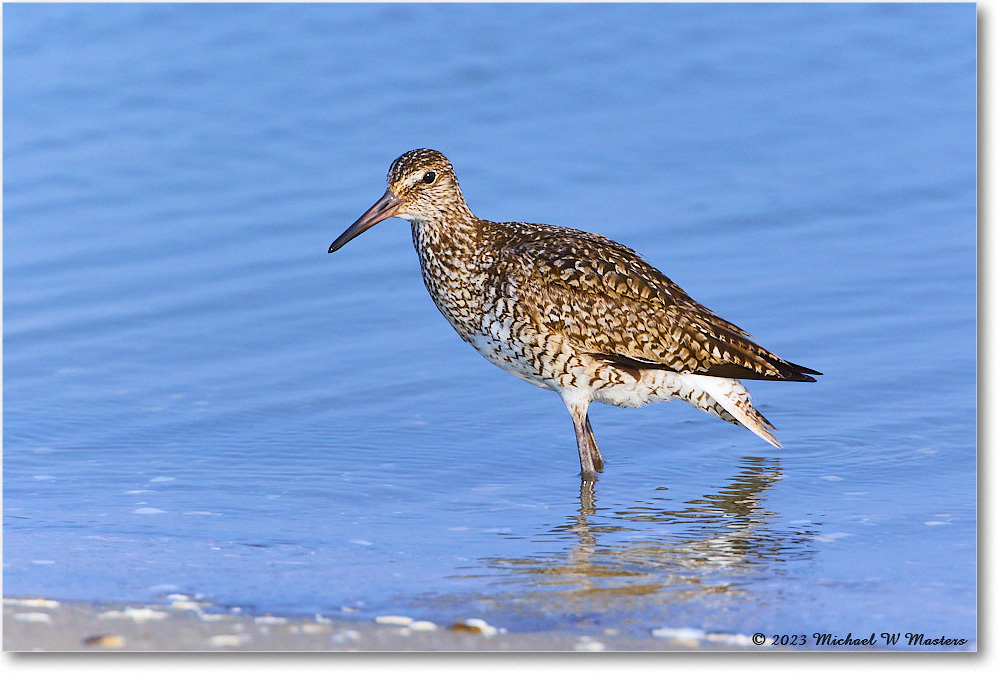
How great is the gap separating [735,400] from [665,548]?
1857 millimetres

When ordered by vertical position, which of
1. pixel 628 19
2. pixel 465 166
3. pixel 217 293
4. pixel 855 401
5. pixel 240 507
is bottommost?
pixel 240 507

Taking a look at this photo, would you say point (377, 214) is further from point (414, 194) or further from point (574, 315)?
point (574, 315)

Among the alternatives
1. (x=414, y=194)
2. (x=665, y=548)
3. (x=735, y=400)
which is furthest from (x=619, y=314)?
(x=665, y=548)

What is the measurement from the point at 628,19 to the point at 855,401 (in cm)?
768

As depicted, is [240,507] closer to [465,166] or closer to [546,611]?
[546,611]

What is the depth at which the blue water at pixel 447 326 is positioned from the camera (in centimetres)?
671

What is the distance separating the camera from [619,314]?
8.42 m

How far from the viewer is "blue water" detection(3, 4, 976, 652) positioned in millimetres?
6715

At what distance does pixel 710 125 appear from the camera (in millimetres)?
14250

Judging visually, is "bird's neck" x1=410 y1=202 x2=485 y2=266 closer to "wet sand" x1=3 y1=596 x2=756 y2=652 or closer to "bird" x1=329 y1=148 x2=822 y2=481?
"bird" x1=329 y1=148 x2=822 y2=481

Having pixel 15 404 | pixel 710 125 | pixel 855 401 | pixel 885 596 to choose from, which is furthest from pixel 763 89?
pixel 885 596

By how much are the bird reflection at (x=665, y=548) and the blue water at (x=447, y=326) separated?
3 centimetres

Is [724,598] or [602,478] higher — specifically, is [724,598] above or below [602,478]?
below

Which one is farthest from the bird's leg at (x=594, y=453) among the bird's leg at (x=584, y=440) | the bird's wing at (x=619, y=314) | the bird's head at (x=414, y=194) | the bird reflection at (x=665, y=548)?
the bird's head at (x=414, y=194)
